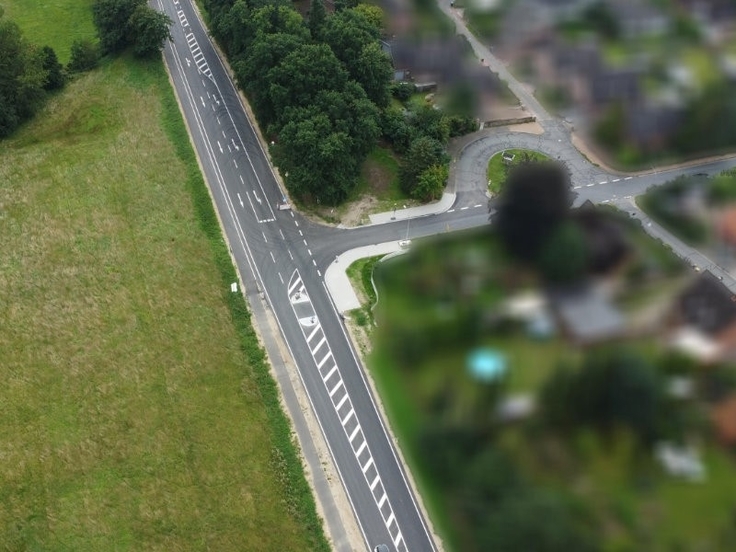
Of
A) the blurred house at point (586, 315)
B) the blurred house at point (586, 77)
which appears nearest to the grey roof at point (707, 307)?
the blurred house at point (586, 315)

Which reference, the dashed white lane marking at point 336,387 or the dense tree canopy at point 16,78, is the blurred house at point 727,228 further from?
the dense tree canopy at point 16,78

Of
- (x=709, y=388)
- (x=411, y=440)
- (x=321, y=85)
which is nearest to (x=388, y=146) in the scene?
(x=321, y=85)

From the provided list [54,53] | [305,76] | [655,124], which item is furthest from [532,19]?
[54,53]

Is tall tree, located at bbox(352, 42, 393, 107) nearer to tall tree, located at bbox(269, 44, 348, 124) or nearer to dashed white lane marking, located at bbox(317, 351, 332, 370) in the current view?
tall tree, located at bbox(269, 44, 348, 124)

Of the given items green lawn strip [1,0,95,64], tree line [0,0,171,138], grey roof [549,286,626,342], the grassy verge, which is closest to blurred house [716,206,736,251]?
grey roof [549,286,626,342]

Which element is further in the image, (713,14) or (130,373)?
(713,14)

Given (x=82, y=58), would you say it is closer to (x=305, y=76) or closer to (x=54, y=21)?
(x=54, y=21)
